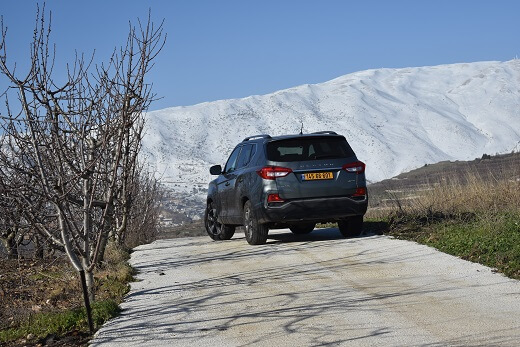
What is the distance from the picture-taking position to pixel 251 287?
1093cm

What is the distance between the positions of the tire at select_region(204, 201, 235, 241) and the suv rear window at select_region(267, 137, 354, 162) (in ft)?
11.4

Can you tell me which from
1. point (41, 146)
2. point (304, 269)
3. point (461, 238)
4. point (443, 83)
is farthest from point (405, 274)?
point (443, 83)

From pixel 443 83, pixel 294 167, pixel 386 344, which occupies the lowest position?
pixel 386 344

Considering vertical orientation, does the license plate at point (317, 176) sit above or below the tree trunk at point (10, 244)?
above

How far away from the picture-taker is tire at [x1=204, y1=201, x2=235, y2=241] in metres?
18.4

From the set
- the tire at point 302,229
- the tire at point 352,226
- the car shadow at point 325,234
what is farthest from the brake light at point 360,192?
the tire at point 302,229

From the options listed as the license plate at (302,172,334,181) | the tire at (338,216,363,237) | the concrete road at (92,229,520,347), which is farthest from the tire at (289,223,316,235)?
the concrete road at (92,229,520,347)

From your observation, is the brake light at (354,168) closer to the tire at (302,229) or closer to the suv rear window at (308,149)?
the suv rear window at (308,149)

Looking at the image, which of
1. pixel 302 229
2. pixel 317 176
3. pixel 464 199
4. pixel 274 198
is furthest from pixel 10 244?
pixel 464 199

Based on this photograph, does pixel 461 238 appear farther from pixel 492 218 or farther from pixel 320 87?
pixel 320 87

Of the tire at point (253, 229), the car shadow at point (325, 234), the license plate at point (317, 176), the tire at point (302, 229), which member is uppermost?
the license plate at point (317, 176)

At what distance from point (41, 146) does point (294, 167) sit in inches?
216

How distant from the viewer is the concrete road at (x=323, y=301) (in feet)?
26.1

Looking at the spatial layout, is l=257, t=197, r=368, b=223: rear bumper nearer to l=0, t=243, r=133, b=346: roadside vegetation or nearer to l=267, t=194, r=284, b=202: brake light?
l=267, t=194, r=284, b=202: brake light
